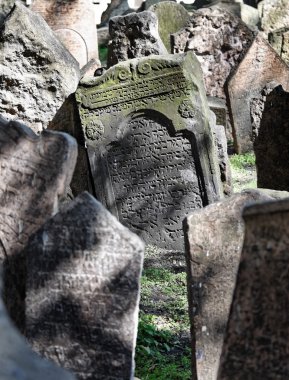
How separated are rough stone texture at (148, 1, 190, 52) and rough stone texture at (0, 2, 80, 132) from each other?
6.16m

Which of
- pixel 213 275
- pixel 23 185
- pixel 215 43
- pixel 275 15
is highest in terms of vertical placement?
pixel 23 185

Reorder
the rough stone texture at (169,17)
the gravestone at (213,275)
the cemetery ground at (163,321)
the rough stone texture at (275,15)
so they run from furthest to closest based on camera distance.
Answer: the rough stone texture at (275,15), the rough stone texture at (169,17), the cemetery ground at (163,321), the gravestone at (213,275)

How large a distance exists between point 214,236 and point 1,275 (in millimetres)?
932

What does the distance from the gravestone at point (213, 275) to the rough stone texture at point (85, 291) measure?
0.66 meters

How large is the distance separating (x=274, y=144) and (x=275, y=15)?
12.2 meters

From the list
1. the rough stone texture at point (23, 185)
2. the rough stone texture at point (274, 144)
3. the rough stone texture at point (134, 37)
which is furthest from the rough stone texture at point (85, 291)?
the rough stone texture at point (134, 37)

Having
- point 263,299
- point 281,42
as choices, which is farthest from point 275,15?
point 263,299

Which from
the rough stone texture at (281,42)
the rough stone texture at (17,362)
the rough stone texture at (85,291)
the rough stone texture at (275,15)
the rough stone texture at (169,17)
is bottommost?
the rough stone texture at (275,15)

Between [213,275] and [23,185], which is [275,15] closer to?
[213,275]

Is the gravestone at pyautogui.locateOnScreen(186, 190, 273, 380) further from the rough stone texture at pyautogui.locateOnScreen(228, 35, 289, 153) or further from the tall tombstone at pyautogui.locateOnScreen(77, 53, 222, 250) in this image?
the rough stone texture at pyautogui.locateOnScreen(228, 35, 289, 153)

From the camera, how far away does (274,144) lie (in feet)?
22.7

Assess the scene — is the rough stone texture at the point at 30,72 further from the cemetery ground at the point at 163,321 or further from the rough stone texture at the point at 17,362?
the rough stone texture at the point at 17,362

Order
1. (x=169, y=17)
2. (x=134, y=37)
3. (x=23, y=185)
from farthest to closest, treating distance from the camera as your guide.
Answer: (x=169, y=17) < (x=134, y=37) < (x=23, y=185)

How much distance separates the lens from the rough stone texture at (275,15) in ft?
59.9
